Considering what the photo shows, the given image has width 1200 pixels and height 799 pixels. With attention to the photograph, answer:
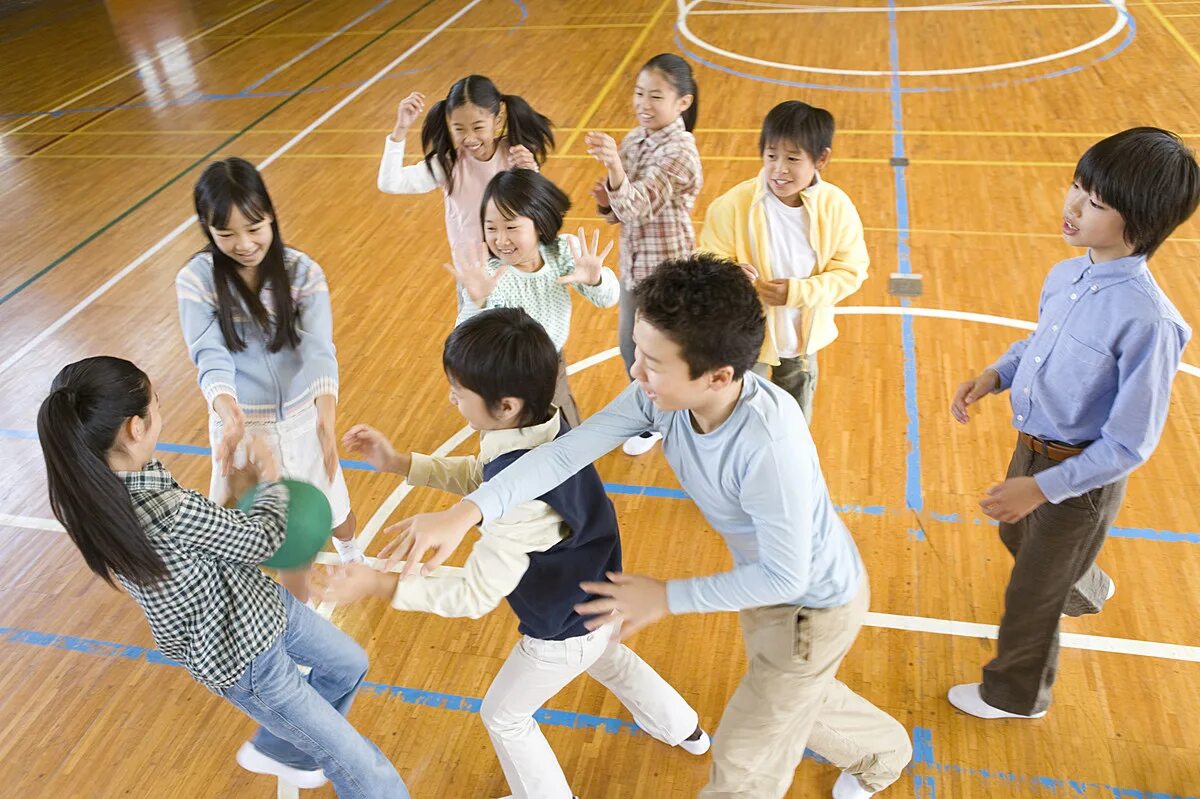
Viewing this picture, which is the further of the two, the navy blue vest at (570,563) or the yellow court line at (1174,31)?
the yellow court line at (1174,31)

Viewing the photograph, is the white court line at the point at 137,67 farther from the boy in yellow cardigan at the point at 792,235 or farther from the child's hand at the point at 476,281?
the boy in yellow cardigan at the point at 792,235

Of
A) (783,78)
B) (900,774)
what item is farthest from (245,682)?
(783,78)

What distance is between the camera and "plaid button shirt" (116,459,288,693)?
6.74 ft

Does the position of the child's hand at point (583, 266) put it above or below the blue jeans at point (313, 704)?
above

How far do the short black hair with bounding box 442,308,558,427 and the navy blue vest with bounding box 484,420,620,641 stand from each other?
0.48 ft

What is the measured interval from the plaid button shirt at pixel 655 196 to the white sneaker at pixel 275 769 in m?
2.13

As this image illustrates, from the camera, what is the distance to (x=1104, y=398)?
7.38 ft

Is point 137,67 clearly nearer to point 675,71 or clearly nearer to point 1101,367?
point 675,71

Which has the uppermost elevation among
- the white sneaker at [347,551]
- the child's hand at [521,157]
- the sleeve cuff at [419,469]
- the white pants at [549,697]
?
the child's hand at [521,157]

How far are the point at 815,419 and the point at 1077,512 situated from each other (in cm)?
184

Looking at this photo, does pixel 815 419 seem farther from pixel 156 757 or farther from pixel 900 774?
pixel 156 757

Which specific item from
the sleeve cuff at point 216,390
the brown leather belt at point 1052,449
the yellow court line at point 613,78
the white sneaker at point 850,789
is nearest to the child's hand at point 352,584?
the sleeve cuff at point 216,390

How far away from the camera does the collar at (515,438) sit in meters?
2.10

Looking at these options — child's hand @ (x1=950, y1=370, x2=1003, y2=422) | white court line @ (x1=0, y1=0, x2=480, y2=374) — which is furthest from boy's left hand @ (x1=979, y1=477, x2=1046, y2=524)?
white court line @ (x1=0, y1=0, x2=480, y2=374)
